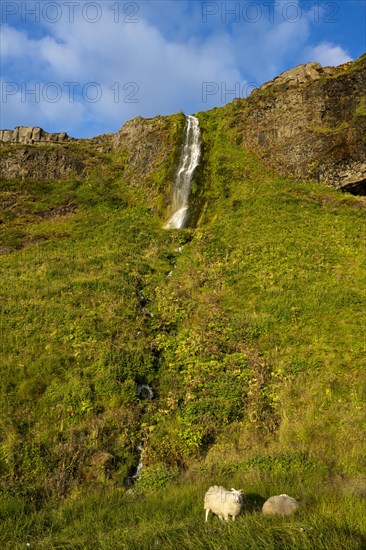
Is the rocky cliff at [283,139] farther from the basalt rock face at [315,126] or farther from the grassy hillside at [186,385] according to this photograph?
the grassy hillside at [186,385]

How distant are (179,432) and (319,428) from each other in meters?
4.70

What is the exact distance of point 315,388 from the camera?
14.6 meters

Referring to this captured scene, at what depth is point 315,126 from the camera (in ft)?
148

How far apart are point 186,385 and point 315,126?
39.4 meters

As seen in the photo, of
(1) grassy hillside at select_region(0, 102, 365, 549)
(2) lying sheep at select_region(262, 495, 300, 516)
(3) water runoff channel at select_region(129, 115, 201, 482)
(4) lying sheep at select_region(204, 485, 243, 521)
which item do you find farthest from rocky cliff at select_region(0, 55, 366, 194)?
(4) lying sheep at select_region(204, 485, 243, 521)

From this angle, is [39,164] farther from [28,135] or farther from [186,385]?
[186,385]

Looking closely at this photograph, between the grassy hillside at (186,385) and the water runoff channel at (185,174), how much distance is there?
6600mm

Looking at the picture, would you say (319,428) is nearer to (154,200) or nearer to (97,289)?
(97,289)

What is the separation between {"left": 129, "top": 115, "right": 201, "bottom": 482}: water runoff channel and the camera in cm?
3994

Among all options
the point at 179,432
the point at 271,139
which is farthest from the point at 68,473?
the point at 271,139

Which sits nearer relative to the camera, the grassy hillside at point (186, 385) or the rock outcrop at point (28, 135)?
the grassy hillside at point (186, 385)

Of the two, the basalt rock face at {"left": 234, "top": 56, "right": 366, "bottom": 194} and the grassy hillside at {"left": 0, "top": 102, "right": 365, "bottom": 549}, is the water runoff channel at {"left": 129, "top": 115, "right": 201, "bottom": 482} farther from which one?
the grassy hillside at {"left": 0, "top": 102, "right": 365, "bottom": 549}

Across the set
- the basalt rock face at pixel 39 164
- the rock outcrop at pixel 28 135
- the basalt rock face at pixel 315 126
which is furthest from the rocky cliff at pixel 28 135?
the basalt rock face at pixel 315 126

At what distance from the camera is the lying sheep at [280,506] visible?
7.49 m
